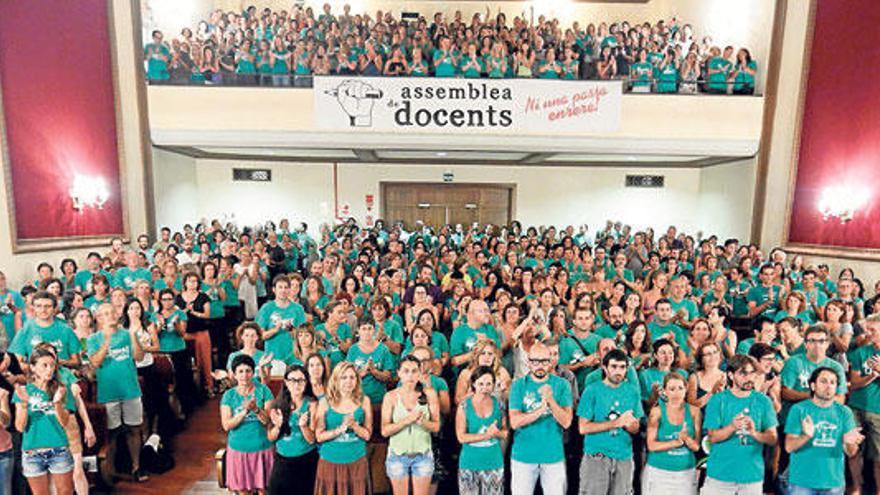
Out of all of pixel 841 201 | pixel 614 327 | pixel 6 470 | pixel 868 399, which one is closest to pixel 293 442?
pixel 6 470

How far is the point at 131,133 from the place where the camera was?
31.6 ft

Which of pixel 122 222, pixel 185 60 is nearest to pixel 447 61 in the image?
Answer: pixel 185 60

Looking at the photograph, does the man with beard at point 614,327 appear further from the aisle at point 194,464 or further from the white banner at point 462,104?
the white banner at point 462,104

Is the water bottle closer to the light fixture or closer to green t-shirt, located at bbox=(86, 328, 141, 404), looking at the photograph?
green t-shirt, located at bbox=(86, 328, 141, 404)

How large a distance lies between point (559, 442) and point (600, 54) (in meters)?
10.6

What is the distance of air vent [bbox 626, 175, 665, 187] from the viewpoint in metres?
14.0

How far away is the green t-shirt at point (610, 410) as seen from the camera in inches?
132

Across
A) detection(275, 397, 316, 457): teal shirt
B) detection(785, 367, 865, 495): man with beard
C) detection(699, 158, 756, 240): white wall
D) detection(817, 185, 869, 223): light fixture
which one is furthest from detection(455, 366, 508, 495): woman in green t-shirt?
detection(699, 158, 756, 240): white wall

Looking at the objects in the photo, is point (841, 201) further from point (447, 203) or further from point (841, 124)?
point (447, 203)

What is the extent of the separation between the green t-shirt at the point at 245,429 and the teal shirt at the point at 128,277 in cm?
420

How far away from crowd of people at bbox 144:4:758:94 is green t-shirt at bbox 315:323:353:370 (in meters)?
6.33

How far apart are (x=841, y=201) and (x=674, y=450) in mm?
8468

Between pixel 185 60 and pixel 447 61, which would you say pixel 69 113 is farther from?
pixel 447 61

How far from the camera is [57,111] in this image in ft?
27.1
